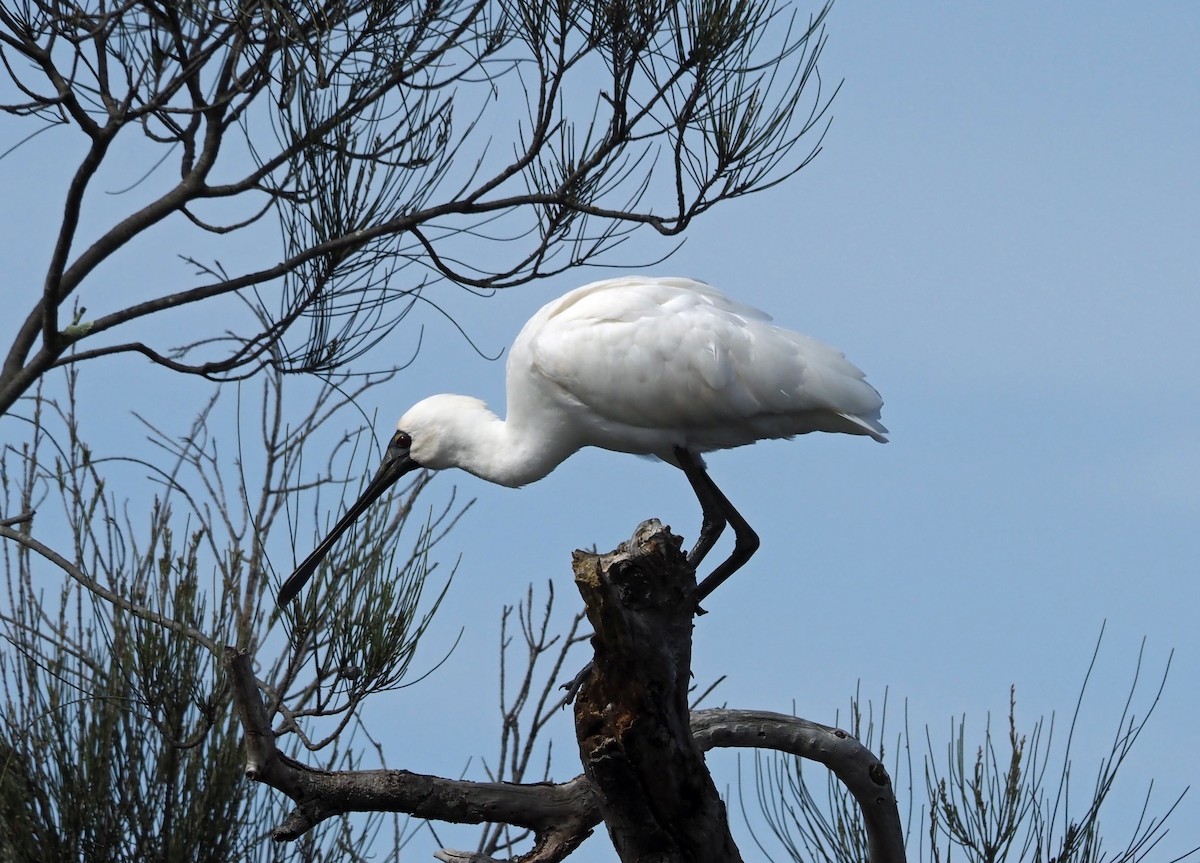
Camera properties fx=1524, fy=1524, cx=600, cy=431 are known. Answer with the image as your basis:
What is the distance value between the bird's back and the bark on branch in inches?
39.7

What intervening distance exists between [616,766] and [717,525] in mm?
1402

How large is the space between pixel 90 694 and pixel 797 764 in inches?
83.7

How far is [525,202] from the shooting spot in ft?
15.0

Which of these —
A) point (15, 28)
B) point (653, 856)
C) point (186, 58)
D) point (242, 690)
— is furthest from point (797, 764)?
point (15, 28)

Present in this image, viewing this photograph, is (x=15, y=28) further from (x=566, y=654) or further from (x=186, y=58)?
(x=566, y=654)

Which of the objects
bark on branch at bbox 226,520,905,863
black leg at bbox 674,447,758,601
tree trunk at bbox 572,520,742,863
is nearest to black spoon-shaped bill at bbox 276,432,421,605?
black leg at bbox 674,447,758,601

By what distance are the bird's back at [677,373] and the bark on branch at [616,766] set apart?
1007mm

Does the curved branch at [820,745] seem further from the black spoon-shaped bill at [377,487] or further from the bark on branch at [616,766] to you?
the black spoon-shaped bill at [377,487]

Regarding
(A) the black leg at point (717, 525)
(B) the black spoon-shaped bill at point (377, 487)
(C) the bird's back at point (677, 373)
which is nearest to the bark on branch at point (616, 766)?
(A) the black leg at point (717, 525)

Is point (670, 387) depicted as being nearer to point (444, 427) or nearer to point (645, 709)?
point (444, 427)

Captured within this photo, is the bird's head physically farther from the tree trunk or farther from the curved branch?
the tree trunk

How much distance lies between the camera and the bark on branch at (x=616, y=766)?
10.3 ft

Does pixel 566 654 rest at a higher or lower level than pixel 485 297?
lower

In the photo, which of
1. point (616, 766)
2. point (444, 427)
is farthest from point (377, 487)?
point (616, 766)
